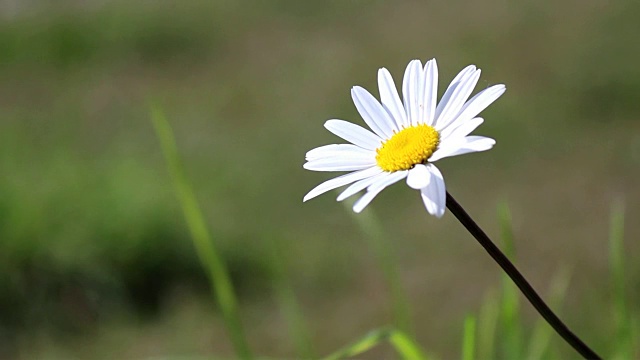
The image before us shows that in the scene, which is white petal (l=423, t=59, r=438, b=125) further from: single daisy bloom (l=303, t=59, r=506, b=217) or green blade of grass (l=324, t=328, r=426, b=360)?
green blade of grass (l=324, t=328, r=426, b=360)

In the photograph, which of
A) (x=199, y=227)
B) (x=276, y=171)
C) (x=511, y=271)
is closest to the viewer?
(x=511, y=271)

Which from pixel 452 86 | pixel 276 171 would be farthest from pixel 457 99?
pixel 276 171

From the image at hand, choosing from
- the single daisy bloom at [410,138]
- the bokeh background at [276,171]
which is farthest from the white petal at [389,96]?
the bokeh background at [276,171]

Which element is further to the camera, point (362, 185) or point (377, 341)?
point (377, 341)

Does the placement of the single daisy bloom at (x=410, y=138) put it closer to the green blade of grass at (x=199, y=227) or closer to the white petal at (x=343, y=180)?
the white petal at (x=343, y=180)

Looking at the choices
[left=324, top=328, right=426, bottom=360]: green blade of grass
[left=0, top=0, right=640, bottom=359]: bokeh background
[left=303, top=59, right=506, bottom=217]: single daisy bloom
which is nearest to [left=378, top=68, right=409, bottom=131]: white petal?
[left=303, top=59, right=506, bottom=217]: single daisy bloom

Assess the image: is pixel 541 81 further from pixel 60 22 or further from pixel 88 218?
pixel 60 22

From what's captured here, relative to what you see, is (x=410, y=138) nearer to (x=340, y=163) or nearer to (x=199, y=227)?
(x=340, y=163)
